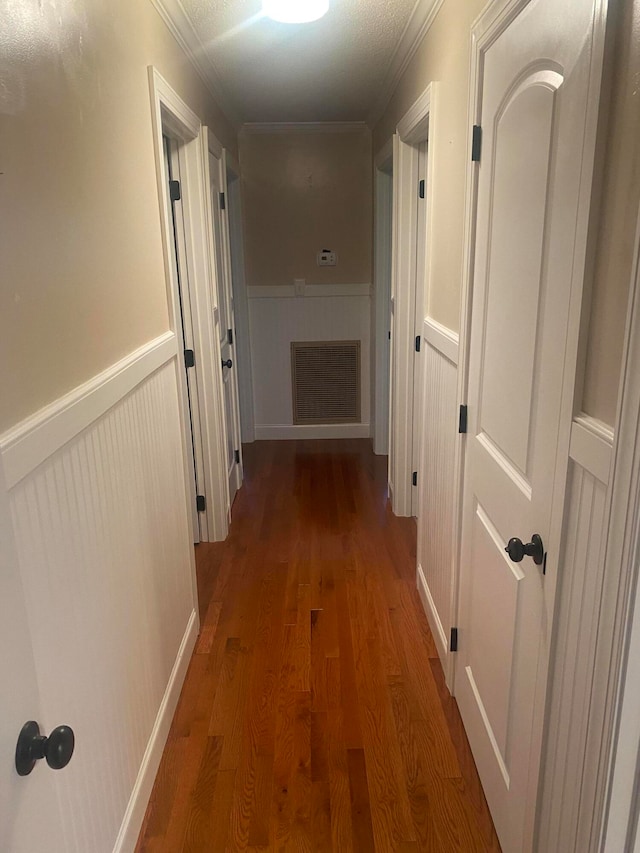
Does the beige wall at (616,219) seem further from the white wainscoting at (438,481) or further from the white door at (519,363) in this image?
the white wainscoting at (438,481)

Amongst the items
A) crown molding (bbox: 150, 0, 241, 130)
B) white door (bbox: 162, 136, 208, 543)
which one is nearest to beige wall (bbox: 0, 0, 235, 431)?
crown molding (bbox: 150, 0, 241, 130)

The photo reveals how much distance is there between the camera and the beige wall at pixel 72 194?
1.05 m

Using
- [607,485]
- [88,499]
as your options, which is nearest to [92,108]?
[88,499]

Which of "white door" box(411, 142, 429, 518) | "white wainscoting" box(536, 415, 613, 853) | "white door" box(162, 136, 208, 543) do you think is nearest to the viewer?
"white wainscoting" box(536, 415, 613, 853)

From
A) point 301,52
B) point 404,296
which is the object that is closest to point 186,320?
point 404,296

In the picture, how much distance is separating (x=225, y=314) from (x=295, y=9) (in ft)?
6.09

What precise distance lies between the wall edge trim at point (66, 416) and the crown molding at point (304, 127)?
3129 millimetres

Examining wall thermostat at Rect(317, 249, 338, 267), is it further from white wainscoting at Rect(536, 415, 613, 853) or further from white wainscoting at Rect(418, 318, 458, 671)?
white wainscoting at Rect(536, 415, 613, 853)

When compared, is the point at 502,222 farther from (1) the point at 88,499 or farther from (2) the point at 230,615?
(2) the point at 230,615

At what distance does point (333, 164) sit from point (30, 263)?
3.83 meters

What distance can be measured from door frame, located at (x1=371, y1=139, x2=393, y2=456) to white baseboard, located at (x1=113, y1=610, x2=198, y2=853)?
2.50 meters

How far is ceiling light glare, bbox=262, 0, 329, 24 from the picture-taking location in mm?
2021

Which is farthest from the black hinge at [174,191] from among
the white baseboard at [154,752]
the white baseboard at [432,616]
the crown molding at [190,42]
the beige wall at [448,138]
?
the white baseboard at [432,616]

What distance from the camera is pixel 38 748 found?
2.27 feet
